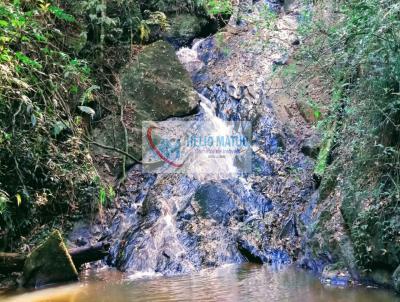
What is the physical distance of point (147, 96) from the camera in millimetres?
8734

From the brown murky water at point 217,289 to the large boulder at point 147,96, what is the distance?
3158mm

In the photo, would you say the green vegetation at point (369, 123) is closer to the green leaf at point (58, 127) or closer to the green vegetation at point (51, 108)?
the green vegetation at point (51, 108)

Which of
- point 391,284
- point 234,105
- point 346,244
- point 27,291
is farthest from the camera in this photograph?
point 234,105

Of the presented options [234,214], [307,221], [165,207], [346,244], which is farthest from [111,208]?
[346,244]

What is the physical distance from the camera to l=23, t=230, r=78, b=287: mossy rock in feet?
17.6

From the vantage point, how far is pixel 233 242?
6219 mm

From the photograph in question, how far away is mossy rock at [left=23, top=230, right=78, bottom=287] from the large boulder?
2.85 m

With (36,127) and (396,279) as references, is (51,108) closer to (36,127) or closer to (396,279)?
(36,127)

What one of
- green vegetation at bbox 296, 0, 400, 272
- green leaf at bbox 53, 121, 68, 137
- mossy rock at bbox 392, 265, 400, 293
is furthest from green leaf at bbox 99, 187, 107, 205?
mossy rock at bbox 392, 265, 400, 293

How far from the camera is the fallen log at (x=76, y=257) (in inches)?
219

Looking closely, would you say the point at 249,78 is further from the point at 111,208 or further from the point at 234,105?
the point at 111,208

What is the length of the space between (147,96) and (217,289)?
5094 mm

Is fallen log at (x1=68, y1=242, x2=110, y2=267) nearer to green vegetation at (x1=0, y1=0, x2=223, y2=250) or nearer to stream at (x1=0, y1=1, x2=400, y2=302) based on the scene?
stream at (x1=0, y1=1, x2=400, y2=302)

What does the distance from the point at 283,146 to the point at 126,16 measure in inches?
184
